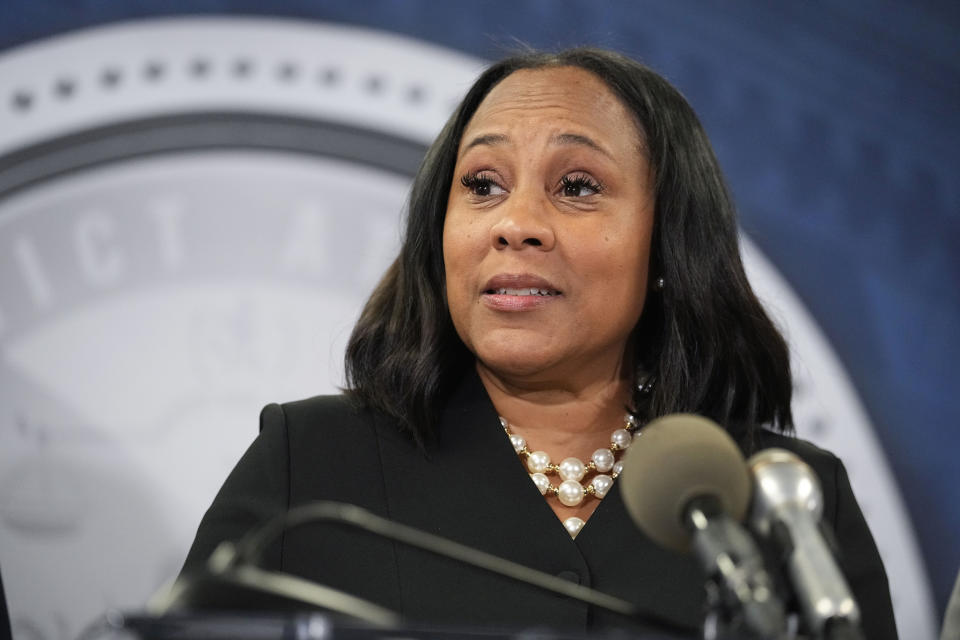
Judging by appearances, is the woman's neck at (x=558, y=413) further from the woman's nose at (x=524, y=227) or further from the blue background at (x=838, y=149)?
the blue background at (x=838, y=149)

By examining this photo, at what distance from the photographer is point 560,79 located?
6.23ft

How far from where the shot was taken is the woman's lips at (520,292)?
5.64 feet

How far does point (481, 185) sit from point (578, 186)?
16 cm

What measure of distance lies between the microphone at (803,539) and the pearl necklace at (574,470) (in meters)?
0.69

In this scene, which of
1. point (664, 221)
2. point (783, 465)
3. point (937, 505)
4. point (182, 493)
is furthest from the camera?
point (937, 505)

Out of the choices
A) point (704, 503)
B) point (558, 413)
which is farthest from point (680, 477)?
point (558, 413)

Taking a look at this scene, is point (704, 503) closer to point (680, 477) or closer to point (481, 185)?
point (680, 477)

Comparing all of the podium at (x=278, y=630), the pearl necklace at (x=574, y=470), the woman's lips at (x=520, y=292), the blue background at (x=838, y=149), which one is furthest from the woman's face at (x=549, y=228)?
the podium at (x=278, y=630)

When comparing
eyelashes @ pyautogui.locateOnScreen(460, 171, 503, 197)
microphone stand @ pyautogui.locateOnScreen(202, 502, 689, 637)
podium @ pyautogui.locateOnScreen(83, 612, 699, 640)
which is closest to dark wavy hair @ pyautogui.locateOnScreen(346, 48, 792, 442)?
eyelashes @ pyautogui.locateOnScreen(460, 171, 503, 197)

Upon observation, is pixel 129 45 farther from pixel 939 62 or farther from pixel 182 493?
pixel 939 62

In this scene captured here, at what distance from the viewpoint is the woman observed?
1.63m

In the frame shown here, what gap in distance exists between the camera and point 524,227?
1.72m

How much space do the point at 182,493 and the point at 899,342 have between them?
1.45 metres

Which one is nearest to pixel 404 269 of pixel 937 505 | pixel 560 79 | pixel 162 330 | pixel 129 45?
pixel 560 79
